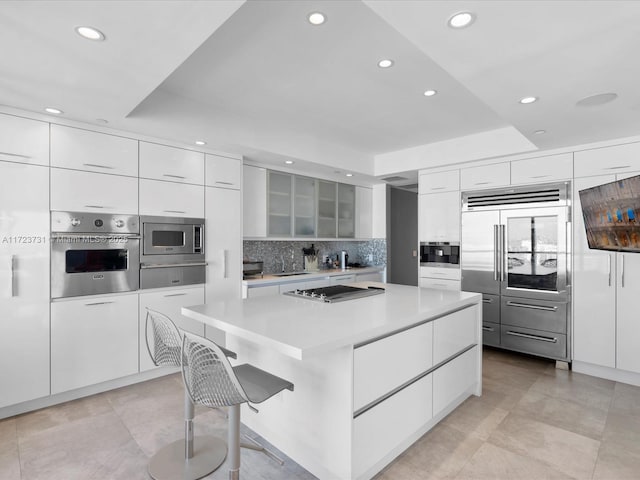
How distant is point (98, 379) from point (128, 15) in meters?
2.77

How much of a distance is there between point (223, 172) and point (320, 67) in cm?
164

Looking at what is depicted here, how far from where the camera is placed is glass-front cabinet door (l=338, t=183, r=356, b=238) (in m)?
5.40

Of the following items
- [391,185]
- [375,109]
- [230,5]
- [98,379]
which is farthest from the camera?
[391,185]

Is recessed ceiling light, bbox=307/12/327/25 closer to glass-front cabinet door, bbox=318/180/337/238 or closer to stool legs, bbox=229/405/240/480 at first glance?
stool legs, bbox=229/405/240/480

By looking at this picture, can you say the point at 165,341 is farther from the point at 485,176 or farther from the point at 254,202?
the point at 485,176

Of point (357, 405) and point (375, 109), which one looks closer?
point (357, 405)

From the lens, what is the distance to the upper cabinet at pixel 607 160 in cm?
326

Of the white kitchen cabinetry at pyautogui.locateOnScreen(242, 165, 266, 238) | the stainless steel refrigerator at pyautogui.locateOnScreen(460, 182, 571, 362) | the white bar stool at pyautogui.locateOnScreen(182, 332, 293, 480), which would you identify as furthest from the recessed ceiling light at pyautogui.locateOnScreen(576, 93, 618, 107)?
the white kitchen cabinetry at pyautogui.locateOnScreen(242, 165, 266, 238)

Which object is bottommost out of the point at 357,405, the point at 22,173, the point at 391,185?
the point at 357,405

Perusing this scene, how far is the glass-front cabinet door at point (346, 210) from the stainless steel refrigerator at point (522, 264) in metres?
1.77

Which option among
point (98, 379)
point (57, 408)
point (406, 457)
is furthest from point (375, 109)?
point (57, 408)

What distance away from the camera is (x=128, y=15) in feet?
5.03

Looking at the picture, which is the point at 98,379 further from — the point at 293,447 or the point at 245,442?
the point at 293,447

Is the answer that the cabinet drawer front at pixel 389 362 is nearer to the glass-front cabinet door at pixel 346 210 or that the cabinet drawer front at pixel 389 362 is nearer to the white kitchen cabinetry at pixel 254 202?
the white kitchen cabinetry at pixel 254 202
